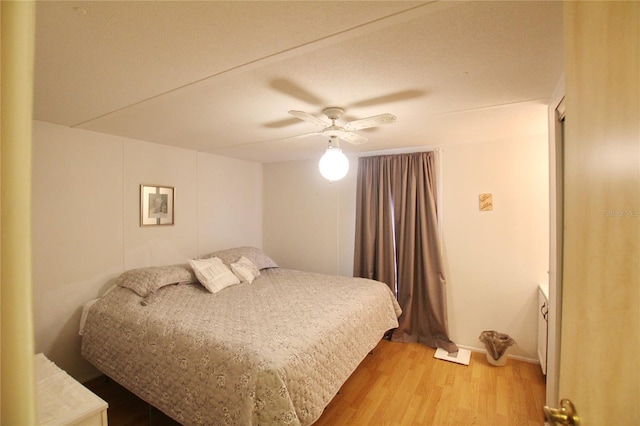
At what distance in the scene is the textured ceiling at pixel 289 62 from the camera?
41.8 inches

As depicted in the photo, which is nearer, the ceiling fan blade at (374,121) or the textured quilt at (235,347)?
the textured quilt at (235,347)

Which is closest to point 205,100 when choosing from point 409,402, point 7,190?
point 7,190

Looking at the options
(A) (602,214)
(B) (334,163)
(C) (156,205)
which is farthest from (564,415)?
(C) (156,205)

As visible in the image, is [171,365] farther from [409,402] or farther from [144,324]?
[409,402]

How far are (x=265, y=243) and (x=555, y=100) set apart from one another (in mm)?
3733

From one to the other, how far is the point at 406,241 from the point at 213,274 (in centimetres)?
214

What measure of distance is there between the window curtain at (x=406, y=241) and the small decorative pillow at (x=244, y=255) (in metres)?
1.17

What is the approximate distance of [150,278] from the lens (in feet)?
8.30

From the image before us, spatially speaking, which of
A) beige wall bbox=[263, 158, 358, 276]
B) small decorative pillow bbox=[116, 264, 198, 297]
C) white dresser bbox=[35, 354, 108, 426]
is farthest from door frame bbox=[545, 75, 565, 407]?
small decorative pillow bbox=[116, 264, 198, 297]

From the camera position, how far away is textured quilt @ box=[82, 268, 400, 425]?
4.87 feet

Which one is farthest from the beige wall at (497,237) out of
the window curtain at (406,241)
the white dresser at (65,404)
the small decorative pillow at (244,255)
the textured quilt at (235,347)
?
the white dresser at (65,404)

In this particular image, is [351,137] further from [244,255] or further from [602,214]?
[244,255]

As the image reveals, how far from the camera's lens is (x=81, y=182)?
99.2 inches

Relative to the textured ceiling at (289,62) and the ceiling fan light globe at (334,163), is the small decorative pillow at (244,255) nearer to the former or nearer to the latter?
the textured ceiling at (289,62)
